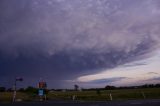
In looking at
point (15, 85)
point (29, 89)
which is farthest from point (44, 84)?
point (29, 89)

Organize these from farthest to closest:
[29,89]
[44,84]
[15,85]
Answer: [29,89]
[44,84]
[15,85]

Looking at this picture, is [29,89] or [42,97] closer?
[42,97]

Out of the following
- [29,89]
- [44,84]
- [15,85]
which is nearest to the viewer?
[15,85]

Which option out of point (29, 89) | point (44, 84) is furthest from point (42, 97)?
point (29, 89)

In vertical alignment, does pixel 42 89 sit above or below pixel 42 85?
below

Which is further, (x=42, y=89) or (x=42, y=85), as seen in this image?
(x=42, y=85)

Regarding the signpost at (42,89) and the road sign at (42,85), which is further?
the road sign at (42,85)

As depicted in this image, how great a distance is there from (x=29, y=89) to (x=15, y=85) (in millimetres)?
57276

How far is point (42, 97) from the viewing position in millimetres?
45531

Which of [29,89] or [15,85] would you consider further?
[29,89]

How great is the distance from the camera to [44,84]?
4700 centimetres

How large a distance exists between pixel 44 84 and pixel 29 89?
53987 millimetres

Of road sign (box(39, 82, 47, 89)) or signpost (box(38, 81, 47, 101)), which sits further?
road sign (box(39, 82, 47, 89))

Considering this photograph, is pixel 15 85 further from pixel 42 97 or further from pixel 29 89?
pixel 29 89
